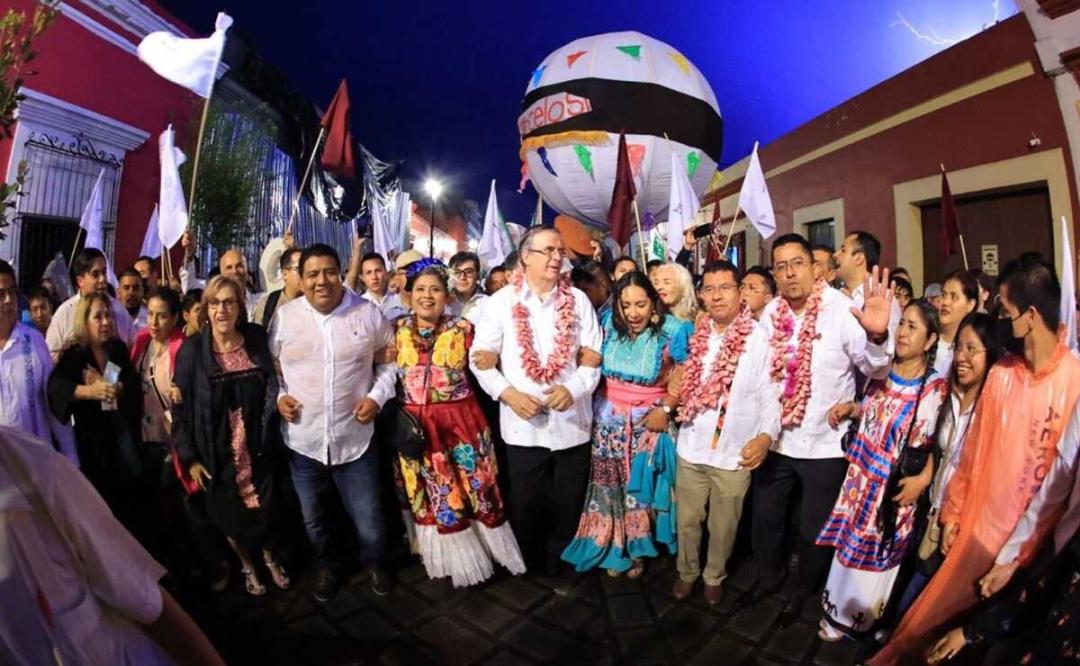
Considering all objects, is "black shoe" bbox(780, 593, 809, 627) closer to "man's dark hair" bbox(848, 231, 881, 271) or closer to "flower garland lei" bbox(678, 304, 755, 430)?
"flower garland lei" bbox(678, 304, 755, 430)

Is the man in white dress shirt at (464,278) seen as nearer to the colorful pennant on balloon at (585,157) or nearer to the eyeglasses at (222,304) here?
the eyeglasses at (222,304)

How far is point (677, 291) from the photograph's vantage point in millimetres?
3766

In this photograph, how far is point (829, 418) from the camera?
114 inches

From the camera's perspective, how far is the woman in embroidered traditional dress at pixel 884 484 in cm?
264

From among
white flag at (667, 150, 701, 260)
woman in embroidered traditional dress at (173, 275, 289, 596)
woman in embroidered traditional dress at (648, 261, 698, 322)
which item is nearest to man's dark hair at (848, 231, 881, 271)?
woman in embroidered traditional dress at (648, 261, 698, 322)

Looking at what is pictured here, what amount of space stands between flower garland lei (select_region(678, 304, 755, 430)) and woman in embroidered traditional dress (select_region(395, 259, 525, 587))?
1195mm

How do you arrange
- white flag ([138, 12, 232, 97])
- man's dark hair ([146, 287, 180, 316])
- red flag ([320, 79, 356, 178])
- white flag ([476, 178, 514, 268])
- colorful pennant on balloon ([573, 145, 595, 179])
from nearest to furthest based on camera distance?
man's dark hair ([146, 287, 180, 316])
white flag ([138, 12, 232, 97])
red flag ([320, 79, 356, 178])
white flag ([476, 178, 514, 268])
colorful pennant on balloon ([573, 145, 595, 179])

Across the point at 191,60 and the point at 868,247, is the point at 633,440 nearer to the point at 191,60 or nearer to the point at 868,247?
the point at 868,247

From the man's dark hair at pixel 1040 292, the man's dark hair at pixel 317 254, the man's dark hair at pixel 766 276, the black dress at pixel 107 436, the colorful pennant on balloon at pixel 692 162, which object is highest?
the colorful pennant on balloon at pixel 692 162

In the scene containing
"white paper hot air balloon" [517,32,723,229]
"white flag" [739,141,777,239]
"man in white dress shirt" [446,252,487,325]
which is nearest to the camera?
"man in white dress shirt" [446,252,487,325]

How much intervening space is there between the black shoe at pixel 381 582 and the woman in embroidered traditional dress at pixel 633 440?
3.39ft

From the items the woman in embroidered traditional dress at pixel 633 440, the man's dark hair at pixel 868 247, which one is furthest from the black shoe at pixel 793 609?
the man's dark hair at pixel 868 247

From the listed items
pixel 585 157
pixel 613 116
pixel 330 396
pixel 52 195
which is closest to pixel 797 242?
pixel 330 396

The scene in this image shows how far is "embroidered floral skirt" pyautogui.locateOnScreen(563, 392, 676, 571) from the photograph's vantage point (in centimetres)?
339
